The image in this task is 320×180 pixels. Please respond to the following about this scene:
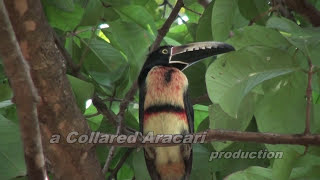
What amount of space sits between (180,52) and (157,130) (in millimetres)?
469

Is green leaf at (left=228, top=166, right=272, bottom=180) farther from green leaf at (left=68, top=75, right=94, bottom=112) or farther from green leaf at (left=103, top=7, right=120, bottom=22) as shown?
green leaf at (left=103, top=7, right=120, bottom=22)

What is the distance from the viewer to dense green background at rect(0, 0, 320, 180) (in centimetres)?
222

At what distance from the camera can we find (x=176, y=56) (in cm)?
350

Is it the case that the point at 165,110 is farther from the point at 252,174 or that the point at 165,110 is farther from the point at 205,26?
the point at 252,174

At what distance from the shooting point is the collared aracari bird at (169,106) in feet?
10.7

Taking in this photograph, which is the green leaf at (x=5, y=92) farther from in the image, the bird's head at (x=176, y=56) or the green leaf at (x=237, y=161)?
the green leaf at (x=237, y=161)

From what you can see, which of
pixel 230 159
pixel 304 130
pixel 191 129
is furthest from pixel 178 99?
pixel 304 130

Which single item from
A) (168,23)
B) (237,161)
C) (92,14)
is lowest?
(237,161)

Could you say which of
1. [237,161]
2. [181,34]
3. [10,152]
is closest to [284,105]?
[237,161]

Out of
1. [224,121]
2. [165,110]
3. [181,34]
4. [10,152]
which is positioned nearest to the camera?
[10,152]

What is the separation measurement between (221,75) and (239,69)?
0.07 meters

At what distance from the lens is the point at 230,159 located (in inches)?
119

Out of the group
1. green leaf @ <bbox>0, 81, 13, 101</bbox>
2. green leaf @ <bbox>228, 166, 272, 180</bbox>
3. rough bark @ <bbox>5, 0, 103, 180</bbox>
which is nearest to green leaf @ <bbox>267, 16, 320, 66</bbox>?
green leaf @ <bbox>228, 166, 272, 180</bbox>

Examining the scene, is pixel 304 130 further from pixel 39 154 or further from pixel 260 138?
pixel 39 154
